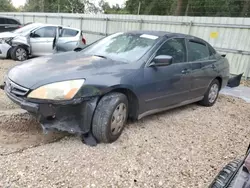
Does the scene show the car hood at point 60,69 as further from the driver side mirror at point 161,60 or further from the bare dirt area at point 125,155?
the bare dirt area at point 125,155

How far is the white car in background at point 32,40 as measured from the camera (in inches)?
356

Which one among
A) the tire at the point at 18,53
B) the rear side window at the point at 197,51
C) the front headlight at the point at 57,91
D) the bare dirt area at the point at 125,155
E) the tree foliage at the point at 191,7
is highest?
the tree foliage at the point at 191,7

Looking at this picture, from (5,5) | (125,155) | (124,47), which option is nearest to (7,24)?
(124,47)

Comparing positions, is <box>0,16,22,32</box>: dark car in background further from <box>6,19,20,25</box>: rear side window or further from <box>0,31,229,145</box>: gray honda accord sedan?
<box>0,31,229,145</box>: gray honda accord sedan

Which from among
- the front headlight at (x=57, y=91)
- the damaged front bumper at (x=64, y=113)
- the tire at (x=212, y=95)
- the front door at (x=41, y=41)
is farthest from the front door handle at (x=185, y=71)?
the front door at (x=41, y=41)

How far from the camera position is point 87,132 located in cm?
324

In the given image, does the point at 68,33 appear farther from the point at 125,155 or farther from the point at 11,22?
the point at 125,155

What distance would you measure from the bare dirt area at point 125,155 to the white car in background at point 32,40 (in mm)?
5145

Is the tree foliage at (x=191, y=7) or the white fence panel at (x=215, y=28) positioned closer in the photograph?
the white fence panel at (x=215, y=28)

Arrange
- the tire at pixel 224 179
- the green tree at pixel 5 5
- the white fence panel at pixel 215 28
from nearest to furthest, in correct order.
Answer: the tire at pixel 224 179
the white fence panel at pixel 215 28
the green tree at pixel 5 5

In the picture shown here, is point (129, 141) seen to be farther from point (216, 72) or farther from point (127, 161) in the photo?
point (216, 72)

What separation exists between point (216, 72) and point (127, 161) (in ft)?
10.8

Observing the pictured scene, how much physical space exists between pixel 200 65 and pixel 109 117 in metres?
2.51

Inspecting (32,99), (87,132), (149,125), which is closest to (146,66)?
(149,125)
